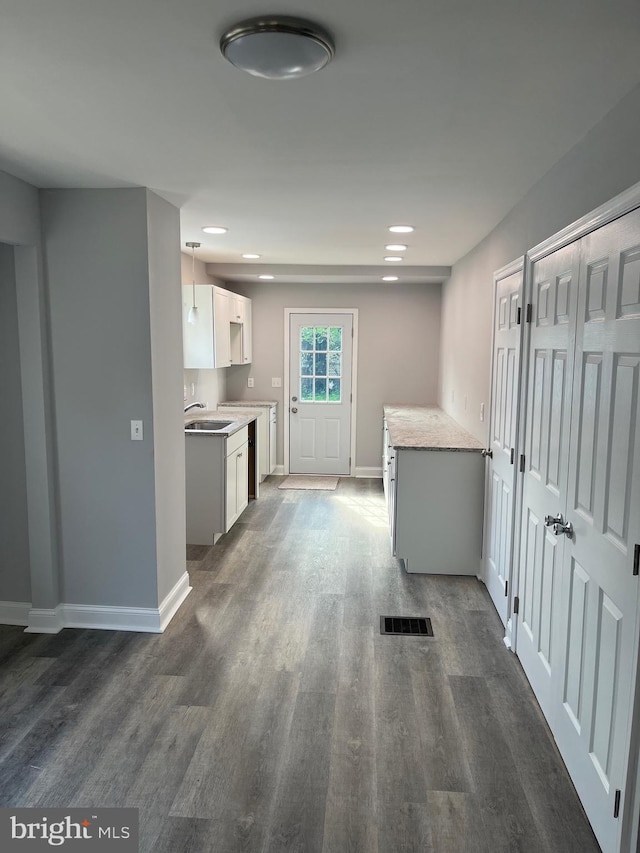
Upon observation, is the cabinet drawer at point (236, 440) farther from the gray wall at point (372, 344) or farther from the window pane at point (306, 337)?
the window pane at point (306, 337)

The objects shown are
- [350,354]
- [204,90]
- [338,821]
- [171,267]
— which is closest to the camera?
[204,90]

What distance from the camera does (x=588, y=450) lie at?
2068 mm

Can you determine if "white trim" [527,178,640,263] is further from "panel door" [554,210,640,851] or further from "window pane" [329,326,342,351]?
"window pane" [329,326,342,351]

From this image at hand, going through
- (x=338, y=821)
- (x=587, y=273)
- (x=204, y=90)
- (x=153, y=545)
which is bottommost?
(x=338, y=821)

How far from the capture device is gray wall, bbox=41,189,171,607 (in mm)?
3107

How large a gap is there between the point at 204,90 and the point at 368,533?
3.87 metres

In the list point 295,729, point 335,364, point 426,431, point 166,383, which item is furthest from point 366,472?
point 295,729

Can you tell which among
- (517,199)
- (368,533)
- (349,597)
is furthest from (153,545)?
(517,199)

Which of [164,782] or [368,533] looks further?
[368,533]

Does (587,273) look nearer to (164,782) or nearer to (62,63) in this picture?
(62,63)

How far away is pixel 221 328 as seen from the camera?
5.55 m

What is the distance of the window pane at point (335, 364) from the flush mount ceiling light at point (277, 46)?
5.52 m

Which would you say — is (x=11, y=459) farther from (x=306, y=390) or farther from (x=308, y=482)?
(x=306, y=390)

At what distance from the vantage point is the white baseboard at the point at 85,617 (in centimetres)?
335
